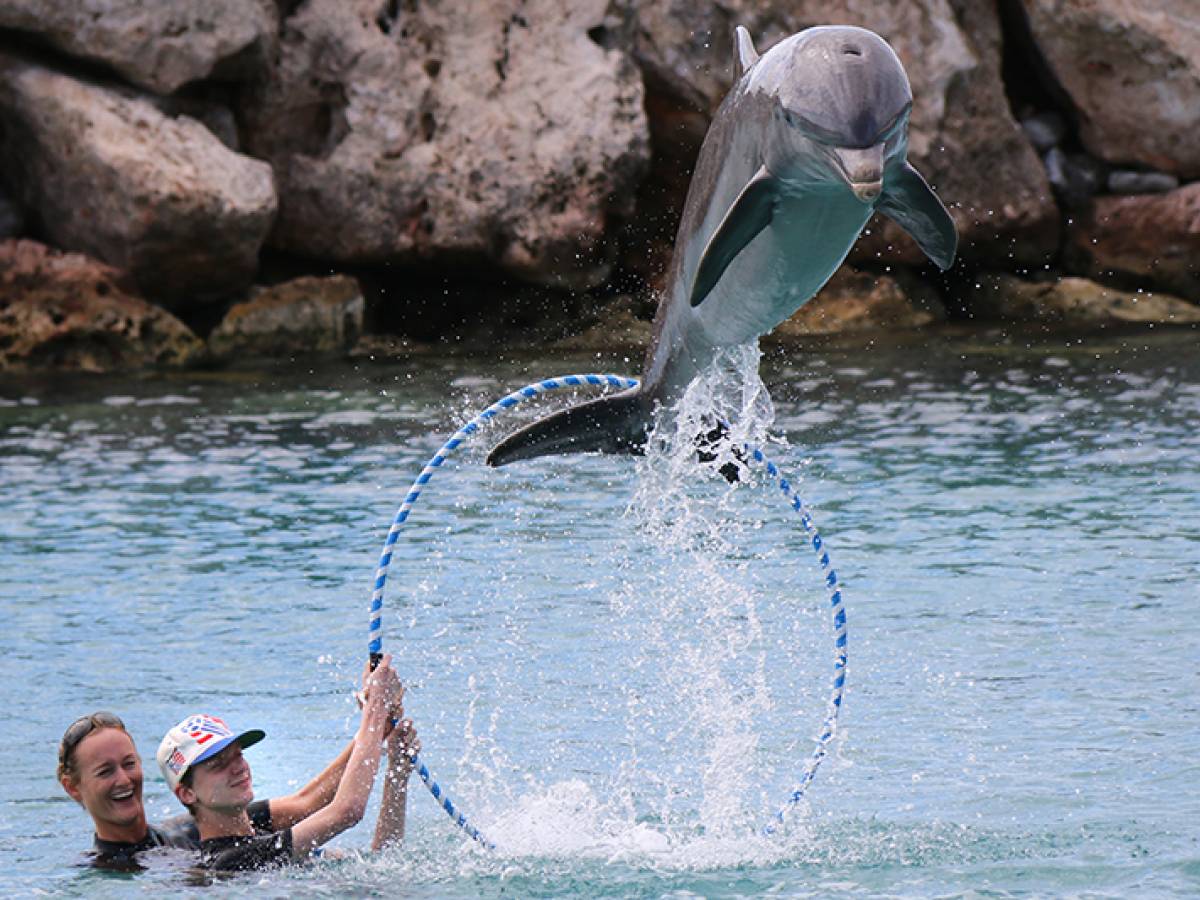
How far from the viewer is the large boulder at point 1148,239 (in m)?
19.2

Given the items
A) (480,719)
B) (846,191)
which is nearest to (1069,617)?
(480,719)

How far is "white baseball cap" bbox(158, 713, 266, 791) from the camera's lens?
4.95m

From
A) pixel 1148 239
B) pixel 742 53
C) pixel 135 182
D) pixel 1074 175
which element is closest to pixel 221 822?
pixel 742 53

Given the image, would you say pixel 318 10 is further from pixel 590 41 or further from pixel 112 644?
pixel 112 644

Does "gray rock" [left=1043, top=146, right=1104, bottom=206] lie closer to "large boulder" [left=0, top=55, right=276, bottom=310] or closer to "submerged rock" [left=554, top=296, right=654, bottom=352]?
"submerged rock" [left=554, top=296, right=654, bottom=352]

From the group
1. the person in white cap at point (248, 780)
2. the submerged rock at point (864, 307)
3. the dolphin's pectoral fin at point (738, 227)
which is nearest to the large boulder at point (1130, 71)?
the submerged rock at point (864, 307)

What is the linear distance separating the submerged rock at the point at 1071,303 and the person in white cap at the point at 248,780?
14.9m

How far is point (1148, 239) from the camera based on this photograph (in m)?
19.4

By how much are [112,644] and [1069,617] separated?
4.37 meters

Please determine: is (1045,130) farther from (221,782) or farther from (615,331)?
(221,782)

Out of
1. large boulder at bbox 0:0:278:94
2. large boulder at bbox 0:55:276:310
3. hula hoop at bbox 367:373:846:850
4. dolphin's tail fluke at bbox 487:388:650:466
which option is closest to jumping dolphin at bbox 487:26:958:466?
dolphin's tail fluke at bbox 487:388:650:466

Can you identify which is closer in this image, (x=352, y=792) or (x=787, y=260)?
(x=787, y=260)

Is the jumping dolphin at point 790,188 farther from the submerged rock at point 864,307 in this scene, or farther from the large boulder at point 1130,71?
the large boulder at point 1130,71

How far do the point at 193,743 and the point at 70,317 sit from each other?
13126mm
